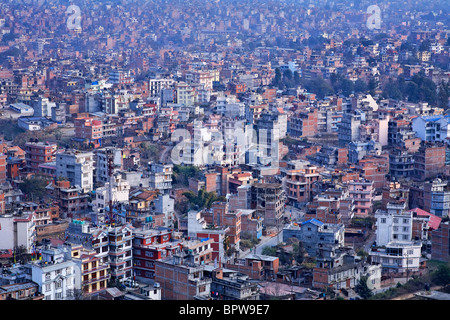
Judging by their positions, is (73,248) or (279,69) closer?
(73,248)

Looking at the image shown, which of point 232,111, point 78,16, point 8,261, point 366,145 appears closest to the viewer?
point 8,261

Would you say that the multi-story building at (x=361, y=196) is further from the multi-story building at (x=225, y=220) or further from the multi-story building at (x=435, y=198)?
the multi-story building at (x=225, y=220)

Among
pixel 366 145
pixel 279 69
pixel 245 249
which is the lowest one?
pixel 245 249

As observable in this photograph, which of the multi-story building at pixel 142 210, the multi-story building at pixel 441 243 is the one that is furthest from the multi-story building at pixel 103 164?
the multi-story building at pixel 441 243

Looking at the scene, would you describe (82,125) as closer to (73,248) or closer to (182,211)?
(182,211)

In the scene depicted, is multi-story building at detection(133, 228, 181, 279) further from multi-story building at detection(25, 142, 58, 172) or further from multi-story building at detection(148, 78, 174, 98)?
multi-story building at detection(148, 78, 174, 98)

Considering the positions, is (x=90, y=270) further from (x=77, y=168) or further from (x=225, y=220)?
(x=77, y=168)
